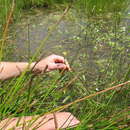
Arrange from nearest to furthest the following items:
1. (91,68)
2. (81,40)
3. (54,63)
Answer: (54,63) < (91,68) < (81,40)

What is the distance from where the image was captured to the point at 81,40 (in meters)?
2.52

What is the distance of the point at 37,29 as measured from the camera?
2.83 m

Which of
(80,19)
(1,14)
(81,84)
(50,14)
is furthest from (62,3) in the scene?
(81,84)

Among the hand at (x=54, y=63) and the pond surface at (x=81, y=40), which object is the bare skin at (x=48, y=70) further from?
the pond surface at (x=81, y=40)

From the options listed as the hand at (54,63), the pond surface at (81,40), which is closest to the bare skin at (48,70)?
the hand at (54,63)

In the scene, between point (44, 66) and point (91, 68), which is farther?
point (91, 68)

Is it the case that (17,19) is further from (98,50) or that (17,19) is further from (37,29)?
(98,50)

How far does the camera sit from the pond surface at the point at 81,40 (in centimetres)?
222

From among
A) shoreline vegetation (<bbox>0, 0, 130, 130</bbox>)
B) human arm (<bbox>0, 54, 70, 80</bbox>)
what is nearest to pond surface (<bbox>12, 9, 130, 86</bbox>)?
shoreline vegetation (<bbox>0, 0, 130, 130</bbox>)

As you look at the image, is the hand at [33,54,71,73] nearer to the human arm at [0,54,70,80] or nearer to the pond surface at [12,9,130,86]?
the human arm at [0,54,70,80]

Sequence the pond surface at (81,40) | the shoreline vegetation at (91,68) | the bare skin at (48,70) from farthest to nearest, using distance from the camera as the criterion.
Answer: the pond surface at (81,40), the shoreline vegetation at (91,68), the bare skin at (48,70)

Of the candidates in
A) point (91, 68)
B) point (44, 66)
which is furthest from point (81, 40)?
point (44, 66)

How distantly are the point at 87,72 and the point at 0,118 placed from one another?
1091mm

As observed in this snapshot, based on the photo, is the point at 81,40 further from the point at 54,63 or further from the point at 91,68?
the point at 54,63
